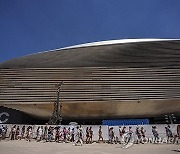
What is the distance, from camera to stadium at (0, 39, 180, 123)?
105ft

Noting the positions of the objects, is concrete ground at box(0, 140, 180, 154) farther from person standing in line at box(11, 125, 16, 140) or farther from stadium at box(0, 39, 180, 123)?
stadium at box(0, 39, 180, 123)

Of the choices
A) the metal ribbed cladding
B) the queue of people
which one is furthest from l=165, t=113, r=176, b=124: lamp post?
the queue of people

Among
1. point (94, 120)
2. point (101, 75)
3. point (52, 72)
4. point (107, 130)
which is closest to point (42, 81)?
point (52, 72)

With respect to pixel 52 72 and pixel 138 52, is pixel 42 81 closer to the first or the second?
pixel 52 72

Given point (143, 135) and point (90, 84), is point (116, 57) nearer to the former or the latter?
point (90, 84)

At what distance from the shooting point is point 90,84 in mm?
32906

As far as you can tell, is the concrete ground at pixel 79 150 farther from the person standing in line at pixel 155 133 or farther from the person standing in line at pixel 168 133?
the person standing in line at pixel 155 133

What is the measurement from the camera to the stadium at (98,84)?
32.2 m

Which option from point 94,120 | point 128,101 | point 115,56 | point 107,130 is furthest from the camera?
point 94,120

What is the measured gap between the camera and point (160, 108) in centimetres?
3506

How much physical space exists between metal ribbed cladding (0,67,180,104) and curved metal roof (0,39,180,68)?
40.1 inches

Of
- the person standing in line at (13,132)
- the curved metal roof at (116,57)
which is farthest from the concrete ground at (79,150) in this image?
the curved metal roof at (116,57)

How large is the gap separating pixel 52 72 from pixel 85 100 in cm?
567

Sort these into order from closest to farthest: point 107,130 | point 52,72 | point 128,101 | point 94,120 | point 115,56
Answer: point 107,130
point 128,101
point 52,72
point 115,56
point 94,120
